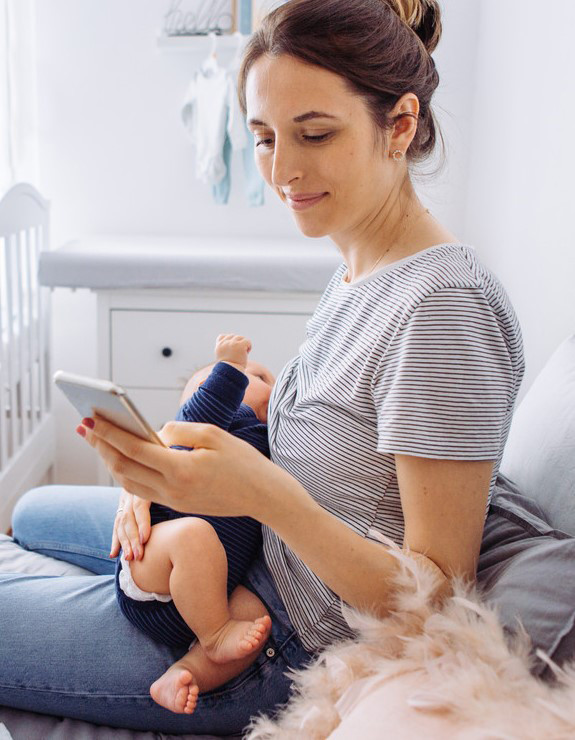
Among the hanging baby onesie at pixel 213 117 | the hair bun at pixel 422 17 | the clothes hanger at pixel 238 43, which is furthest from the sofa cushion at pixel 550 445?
the clothes hanger at pixel 238 43

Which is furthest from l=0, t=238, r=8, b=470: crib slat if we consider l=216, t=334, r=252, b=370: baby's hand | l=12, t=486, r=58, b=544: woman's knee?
l=216, t=334, r=252, b=370: baby's hand

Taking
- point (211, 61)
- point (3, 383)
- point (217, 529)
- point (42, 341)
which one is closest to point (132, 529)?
point (217, 529)

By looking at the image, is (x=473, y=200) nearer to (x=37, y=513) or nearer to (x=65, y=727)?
(x=37, y=513)

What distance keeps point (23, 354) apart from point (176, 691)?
1455mm

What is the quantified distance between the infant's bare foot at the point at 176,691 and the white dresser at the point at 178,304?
119 centimetres

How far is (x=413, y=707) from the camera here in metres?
0.65

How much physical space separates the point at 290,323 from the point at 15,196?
0.81 metres

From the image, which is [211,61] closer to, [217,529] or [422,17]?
[422,17]

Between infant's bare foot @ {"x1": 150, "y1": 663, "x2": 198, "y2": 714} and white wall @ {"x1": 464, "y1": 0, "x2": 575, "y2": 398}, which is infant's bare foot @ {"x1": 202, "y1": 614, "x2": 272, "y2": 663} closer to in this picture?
infant's bare foot @ {"x1": 150, "y1": 663, "x2": 198, "y2": 714}

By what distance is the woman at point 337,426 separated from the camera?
84cm

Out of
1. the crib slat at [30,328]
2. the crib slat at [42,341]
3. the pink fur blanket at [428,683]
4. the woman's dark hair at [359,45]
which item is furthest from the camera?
the crib slat at [42,341]

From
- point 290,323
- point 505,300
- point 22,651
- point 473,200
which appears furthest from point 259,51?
point 473,200

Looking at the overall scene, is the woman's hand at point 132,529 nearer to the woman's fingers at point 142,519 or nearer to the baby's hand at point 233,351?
the woman's fingers at point 142,519

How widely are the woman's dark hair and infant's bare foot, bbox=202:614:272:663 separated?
65cm
